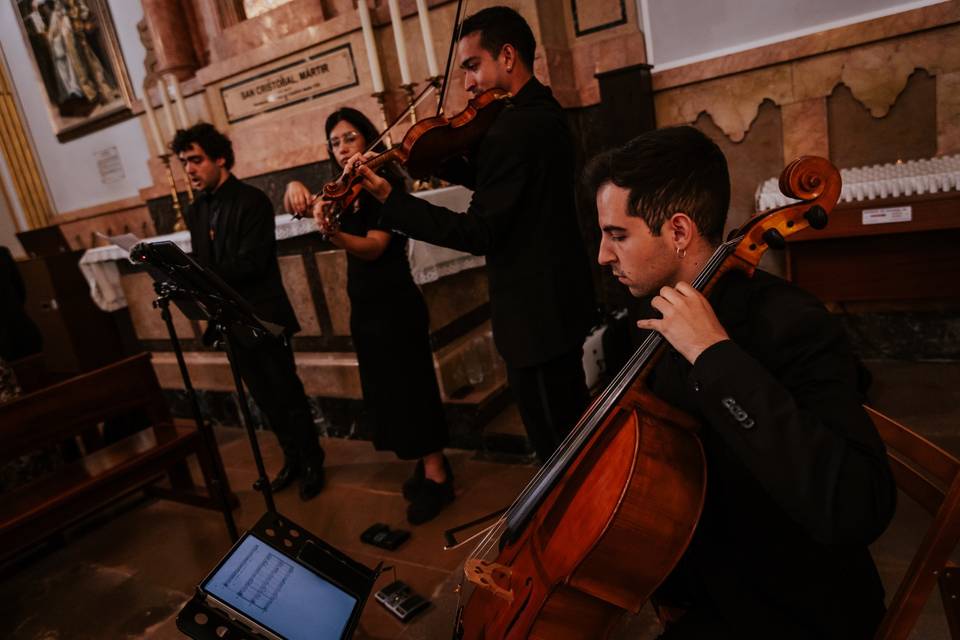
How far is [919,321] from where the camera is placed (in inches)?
135

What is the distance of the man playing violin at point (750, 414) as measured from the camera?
915mm

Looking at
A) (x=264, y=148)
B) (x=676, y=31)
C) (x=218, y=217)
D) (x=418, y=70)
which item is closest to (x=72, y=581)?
(x=218, y=217)

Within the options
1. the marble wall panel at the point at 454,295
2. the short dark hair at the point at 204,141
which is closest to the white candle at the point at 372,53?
the short dark hair at the point at 204,141

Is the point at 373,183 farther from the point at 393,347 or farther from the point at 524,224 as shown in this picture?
the point at 393,347

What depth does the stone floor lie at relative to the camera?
2225 mm

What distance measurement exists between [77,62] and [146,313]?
9.93 feet

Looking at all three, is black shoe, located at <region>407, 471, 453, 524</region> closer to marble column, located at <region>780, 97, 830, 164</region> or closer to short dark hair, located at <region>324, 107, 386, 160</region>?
short dark hair, located at <region>324, 107, 386, 160</region>

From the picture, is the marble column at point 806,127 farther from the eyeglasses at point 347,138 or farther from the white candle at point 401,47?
the eyeglasses at point 347,138

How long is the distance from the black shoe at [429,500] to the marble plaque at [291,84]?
273 cm

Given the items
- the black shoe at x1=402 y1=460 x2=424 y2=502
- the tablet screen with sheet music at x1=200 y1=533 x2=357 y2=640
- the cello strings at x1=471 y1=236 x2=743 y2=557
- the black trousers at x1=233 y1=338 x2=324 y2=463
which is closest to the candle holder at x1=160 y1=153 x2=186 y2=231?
the black trousers at x1=233 y1=338 x2=324 y2=463

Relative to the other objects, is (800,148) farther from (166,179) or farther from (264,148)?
(166,179)

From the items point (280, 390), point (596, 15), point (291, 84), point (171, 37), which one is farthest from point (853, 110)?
point (171, 37)

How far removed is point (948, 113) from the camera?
125 inches


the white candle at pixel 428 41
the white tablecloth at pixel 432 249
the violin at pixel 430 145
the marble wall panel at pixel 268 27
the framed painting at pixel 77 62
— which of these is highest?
the framed painting at pixel 77 62
